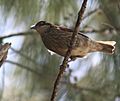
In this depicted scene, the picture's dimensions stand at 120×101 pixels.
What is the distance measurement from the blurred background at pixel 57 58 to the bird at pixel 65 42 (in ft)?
0.44

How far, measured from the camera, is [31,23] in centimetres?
211

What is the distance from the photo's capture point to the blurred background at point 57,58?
2096 millimetres

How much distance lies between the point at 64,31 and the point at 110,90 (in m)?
0.50

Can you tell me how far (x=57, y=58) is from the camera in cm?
240

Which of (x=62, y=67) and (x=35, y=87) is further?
(x=35, y=87)

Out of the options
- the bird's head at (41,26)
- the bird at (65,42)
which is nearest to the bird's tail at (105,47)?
the bird at (65,42)

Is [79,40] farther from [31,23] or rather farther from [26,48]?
[26,48]

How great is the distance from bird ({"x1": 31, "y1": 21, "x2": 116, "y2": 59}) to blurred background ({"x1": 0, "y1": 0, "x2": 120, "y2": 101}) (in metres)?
0.14

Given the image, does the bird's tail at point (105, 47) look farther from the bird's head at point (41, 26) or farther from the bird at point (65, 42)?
the bird's head at point (41, 26)

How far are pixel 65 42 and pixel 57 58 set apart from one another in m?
0.50

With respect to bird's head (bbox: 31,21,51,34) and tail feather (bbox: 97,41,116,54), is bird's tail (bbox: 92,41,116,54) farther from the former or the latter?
bird's head (bbox: 31,21,51,34)

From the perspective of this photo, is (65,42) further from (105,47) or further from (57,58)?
(57,58)

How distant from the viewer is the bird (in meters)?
1.88

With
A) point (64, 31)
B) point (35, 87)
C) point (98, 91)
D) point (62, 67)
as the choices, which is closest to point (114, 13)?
point (64, 31)
